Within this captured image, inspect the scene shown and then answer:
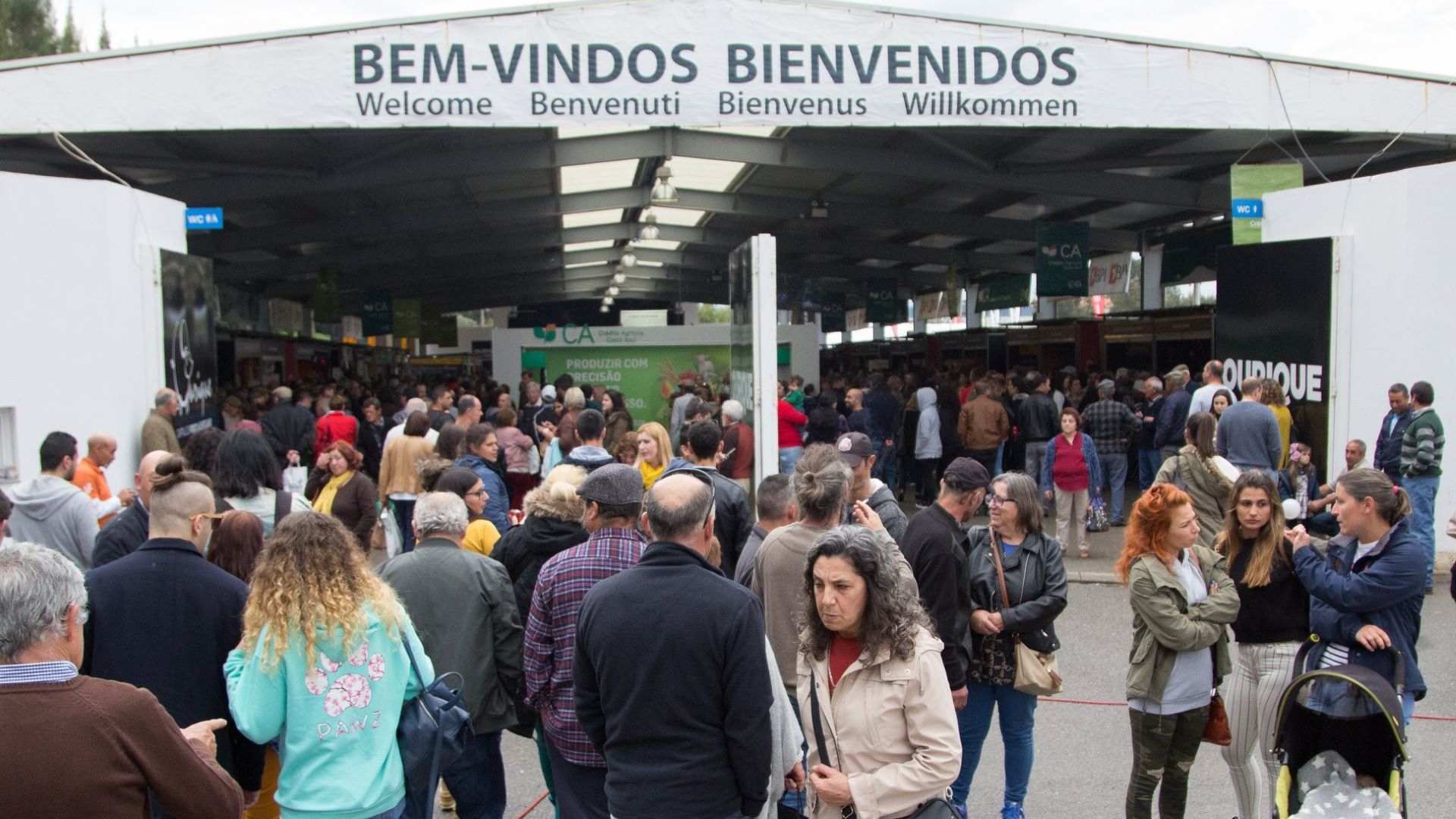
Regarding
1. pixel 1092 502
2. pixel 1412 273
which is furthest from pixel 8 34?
pixel 1412 273

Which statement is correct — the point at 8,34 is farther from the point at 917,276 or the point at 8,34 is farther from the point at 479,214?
the point at 917,276

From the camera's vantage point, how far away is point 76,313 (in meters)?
8.46

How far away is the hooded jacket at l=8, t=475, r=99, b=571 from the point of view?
5.43 meters

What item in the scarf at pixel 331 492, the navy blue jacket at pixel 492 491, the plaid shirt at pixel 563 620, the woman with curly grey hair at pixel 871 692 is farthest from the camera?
the navy blue jacket at pixel 492 491

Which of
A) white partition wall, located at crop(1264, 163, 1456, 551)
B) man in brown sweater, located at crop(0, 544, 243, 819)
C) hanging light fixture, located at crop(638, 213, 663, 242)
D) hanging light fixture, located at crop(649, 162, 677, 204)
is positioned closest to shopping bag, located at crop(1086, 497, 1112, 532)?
white partition wall, located at crop(1264, 163, 1456, 551)

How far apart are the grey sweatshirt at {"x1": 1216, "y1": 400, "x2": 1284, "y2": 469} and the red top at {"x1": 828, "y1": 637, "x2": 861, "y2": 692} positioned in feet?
21.1

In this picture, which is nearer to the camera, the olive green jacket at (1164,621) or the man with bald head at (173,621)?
the man with bald head at (173,621)

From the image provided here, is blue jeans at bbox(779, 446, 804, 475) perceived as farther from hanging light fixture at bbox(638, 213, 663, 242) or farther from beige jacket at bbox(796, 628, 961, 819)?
hanging light fixture at bbox(638, 213, 663, 242)

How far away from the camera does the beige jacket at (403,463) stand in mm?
8430

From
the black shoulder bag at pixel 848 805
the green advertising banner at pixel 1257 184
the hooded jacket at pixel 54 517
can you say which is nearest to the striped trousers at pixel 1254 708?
the black shoulder bag at pixel 848 805

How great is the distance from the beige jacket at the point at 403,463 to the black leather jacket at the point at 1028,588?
16.4ft

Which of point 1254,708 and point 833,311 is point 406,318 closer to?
point 833,311

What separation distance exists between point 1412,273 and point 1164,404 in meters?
2.50

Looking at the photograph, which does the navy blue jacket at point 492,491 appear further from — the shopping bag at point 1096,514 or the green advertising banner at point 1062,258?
the green advertising banner at point 1062,258
